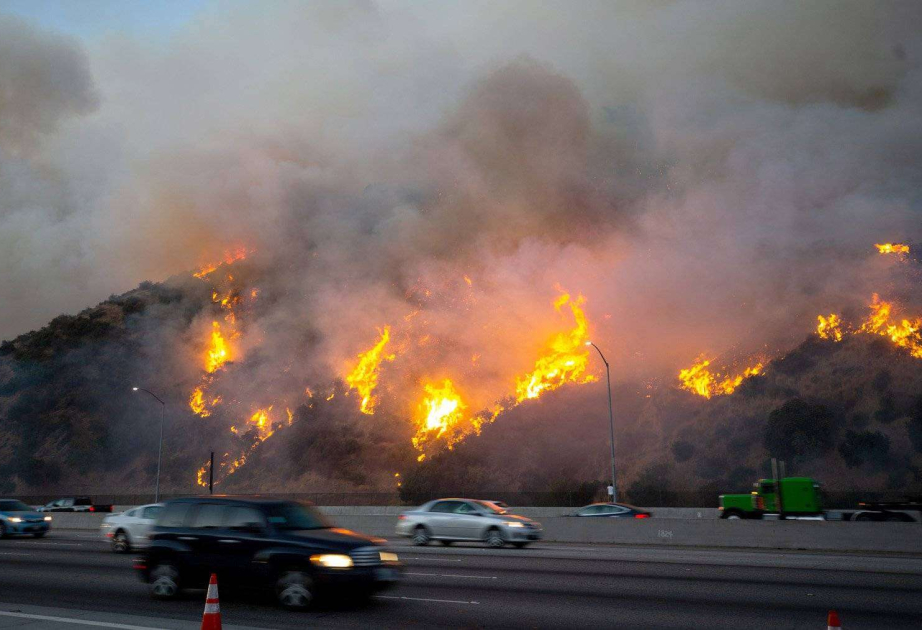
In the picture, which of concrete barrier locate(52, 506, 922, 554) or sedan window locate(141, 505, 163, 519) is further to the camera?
concrete barrier locate(52, 506, 922, 554)

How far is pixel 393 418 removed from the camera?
8600 cm

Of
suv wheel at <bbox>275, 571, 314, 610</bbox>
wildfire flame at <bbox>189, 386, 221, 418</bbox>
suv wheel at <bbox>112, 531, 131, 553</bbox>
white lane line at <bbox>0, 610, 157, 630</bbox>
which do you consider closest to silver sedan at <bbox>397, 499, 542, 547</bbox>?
suv wheel at <bbox>112, 531, 131, 553</bbox>

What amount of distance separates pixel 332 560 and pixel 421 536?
14.2m

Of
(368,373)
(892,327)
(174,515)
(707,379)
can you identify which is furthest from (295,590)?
(368,373)

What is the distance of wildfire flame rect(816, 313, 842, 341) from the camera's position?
7656cm

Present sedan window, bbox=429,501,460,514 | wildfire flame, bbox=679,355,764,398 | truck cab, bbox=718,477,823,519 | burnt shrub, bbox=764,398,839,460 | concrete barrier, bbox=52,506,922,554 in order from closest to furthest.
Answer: concrete barrier, bbox=52,506,922,554 → sedan window, bbox=429,501,460,514 → truck cab, bbox=718,477,823,519 → burnt shrub, bbox=764,398,839,460 → wildfire flame, bbox=679,355,764,398

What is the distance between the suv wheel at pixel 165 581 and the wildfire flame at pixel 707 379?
2729 inches

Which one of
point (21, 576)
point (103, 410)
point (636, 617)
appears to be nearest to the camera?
point (636, 617)

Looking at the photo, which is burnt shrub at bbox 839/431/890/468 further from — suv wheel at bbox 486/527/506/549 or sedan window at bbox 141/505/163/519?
sedan window at bbox 141/505/163/519

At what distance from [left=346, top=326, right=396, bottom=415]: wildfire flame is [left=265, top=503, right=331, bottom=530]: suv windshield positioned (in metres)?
75.8

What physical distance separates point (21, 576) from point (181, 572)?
5854 millimetres

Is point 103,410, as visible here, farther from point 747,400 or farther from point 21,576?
point 21,576

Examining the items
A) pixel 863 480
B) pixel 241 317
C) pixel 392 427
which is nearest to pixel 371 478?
pixel 392 427

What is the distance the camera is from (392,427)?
84.8 metres
